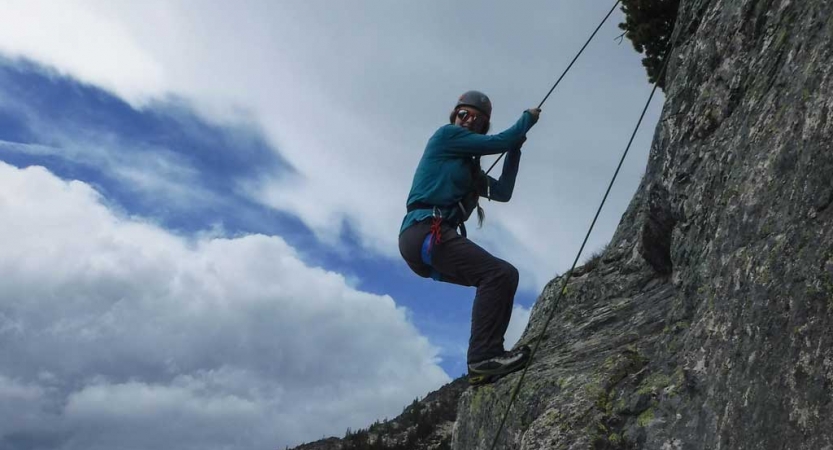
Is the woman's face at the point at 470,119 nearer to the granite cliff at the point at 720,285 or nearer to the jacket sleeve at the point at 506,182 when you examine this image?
the jacket sleeve at the point at 506,182

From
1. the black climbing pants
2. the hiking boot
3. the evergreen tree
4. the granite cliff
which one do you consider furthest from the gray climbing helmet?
the evergreen tree

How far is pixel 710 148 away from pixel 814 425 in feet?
10.3

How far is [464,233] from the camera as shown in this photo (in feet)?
25.8

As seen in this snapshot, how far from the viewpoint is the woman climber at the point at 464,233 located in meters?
7.44

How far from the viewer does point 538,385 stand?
23.8ft

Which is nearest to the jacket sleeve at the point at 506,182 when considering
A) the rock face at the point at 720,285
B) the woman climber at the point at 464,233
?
the woman climber at the point at 464,233

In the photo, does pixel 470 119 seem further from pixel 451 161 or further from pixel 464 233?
pixel 464 233

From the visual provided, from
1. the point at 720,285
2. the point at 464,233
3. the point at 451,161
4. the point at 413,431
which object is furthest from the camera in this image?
the point at 413,431

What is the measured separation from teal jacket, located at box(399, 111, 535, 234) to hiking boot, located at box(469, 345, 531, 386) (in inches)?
59.1

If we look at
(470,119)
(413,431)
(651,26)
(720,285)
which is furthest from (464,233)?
(413,431)

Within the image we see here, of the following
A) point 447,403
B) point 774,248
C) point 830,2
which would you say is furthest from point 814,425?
point 447,403

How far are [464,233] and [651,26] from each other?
30.1 ft

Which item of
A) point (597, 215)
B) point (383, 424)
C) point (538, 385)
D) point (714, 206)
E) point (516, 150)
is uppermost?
point (383, 424)

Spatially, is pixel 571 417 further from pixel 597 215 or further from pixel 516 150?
pixel 516 150
